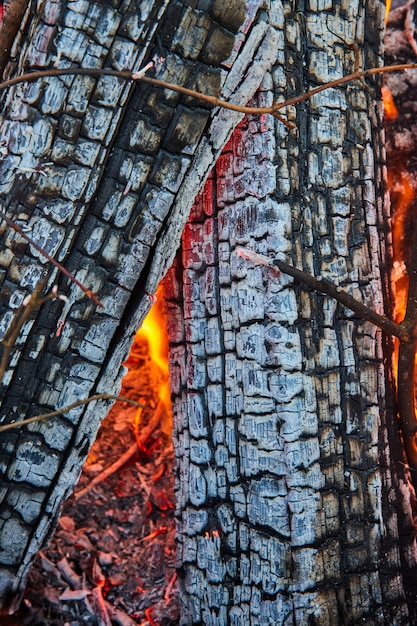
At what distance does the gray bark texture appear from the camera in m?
1.57

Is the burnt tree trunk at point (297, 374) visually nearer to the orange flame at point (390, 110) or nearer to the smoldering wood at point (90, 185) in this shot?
the smoldering wood at point (90, 185)

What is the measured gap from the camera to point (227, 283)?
1746 millimetres

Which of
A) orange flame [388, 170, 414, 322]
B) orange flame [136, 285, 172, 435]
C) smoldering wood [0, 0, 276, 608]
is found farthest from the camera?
orange flame [136, 285, 172, 435]

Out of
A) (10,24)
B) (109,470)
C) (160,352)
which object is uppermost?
(10,24)

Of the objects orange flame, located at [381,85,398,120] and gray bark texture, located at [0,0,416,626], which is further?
orange flame, located at [381,85,398,120]

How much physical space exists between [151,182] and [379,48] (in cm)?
85

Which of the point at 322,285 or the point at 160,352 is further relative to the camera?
the point at 160,352

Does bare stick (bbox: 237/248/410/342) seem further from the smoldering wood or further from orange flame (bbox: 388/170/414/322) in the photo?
orange flame (bbox: 388/170/414/322)

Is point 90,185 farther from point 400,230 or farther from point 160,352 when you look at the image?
point 400,230

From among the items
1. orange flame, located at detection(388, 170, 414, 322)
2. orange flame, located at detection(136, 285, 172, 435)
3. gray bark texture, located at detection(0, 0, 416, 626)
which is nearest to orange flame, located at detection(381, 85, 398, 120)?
orange flame, located at detection(388, 170, 414, 322)

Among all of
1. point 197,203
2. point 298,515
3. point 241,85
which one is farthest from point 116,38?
point 298,515

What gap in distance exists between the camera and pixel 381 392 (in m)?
1.81

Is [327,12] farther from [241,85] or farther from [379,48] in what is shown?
[241,85]

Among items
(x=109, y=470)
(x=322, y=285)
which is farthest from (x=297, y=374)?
(x=109, y=470)
